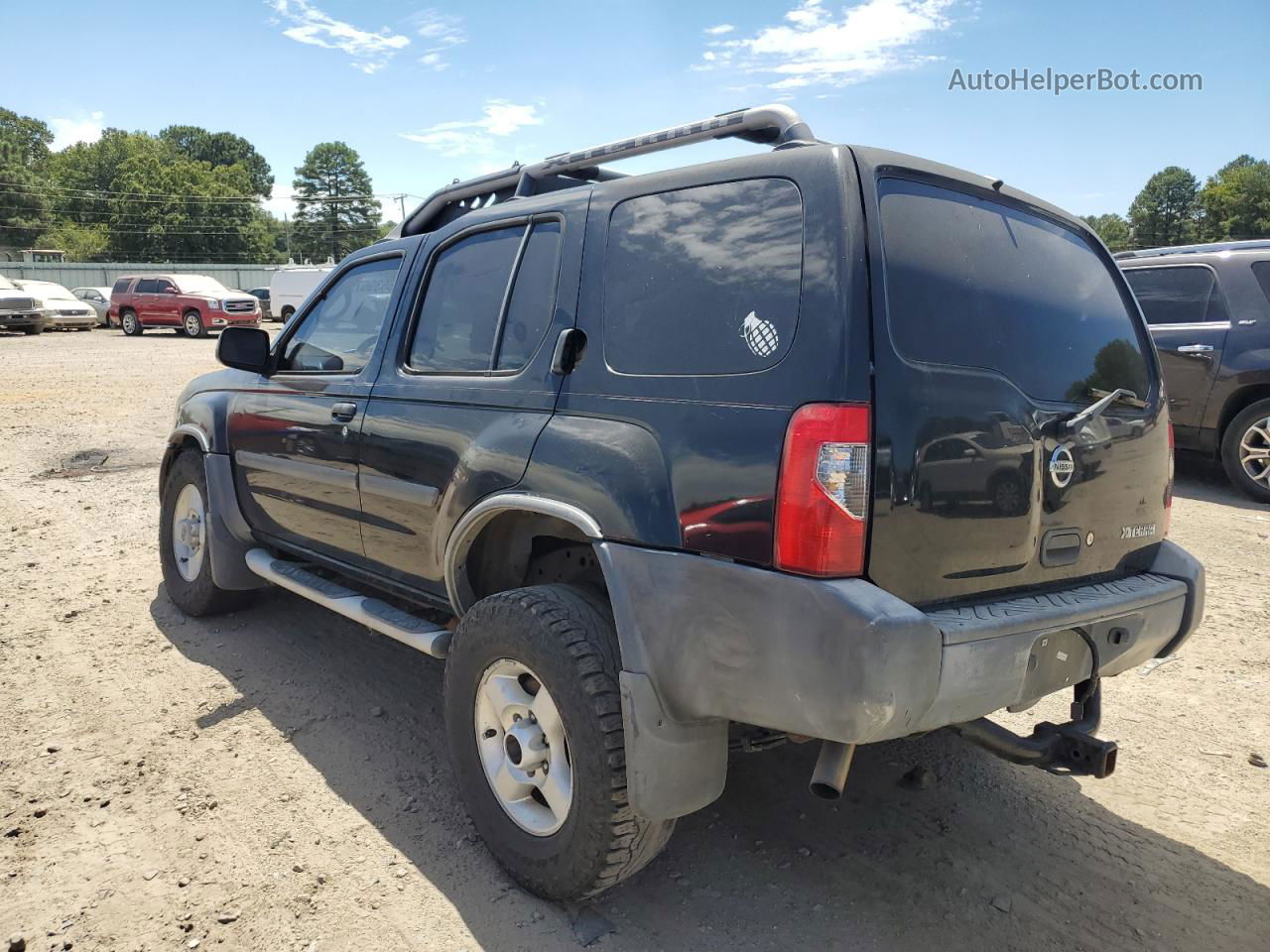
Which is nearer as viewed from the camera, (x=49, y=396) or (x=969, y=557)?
(x=969, y=557)

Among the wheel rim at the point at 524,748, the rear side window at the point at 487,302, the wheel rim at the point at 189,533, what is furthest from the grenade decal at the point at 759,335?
the wheel rim at the point at 189,533

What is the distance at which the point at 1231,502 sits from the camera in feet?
23.9

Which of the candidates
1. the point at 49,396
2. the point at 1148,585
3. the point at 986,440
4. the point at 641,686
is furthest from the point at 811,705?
the point at 49,396

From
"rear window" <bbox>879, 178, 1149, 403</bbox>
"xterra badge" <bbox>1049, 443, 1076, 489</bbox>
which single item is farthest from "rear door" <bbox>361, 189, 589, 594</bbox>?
A: "xterra badge" <bbox>1049, 443, 1076, 489</bbox>

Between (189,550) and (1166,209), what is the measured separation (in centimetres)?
10290

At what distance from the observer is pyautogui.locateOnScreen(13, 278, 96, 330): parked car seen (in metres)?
27.0

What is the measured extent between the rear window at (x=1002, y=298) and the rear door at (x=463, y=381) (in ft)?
3.30

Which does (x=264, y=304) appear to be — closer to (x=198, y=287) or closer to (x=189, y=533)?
(x=198, y=287)

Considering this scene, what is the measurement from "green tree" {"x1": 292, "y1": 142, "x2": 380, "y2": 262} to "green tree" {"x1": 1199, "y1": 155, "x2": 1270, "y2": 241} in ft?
274

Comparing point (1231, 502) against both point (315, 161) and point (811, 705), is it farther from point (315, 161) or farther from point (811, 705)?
point (315, 161)

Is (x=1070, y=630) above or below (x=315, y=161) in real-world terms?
below

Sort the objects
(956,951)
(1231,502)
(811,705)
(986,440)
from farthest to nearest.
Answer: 1. (1231,502)
2. (956,951)
3. (986,440)
4. (811,705)

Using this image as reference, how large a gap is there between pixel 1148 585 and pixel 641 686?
161cm

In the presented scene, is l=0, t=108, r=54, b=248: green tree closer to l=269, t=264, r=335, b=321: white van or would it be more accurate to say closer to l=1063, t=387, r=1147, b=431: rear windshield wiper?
l=269, t=264, r=335, b=321: white van
